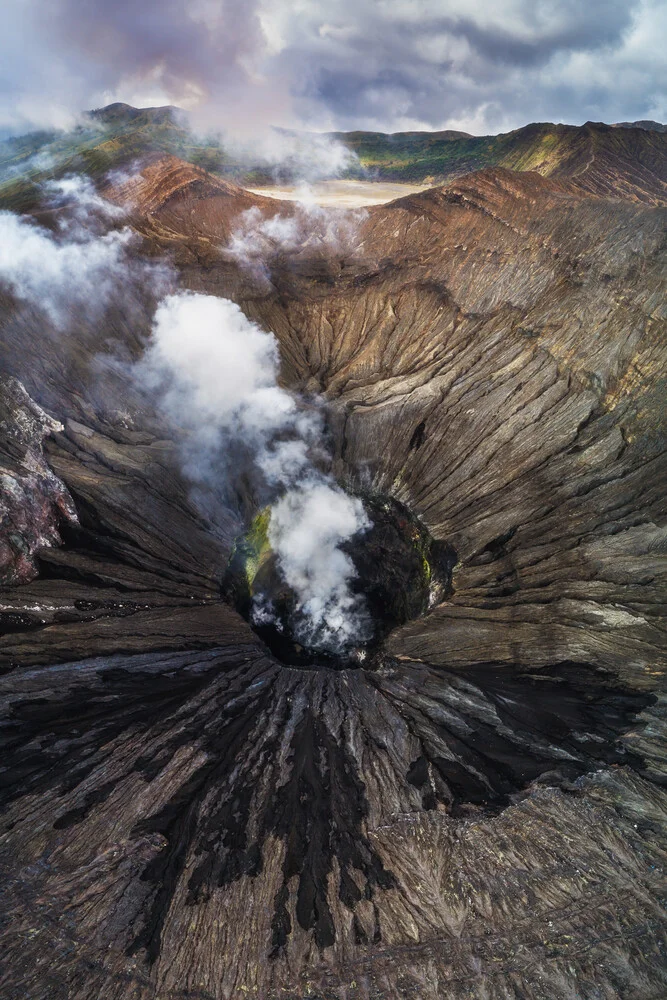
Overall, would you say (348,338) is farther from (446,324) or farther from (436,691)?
(436,691)

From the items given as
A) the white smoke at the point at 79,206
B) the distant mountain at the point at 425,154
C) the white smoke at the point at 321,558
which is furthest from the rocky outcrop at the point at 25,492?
the distant mountain at the point at 425,154

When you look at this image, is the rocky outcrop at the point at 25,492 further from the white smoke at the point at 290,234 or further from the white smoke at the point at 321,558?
the white smoke at the point at 290,234

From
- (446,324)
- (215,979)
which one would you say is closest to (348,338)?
(446,324)

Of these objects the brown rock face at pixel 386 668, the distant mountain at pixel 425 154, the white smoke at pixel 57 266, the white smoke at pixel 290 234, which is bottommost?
the brown rock face at pixel 386 668

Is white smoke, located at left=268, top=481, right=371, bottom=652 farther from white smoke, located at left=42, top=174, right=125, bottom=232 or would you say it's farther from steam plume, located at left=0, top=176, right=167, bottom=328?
white smoke, located at left=42, top=174, right=125, bottom=232

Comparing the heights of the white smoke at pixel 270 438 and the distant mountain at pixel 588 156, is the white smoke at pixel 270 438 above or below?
below

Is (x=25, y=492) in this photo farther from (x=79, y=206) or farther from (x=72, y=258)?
(x=79, y=206)
